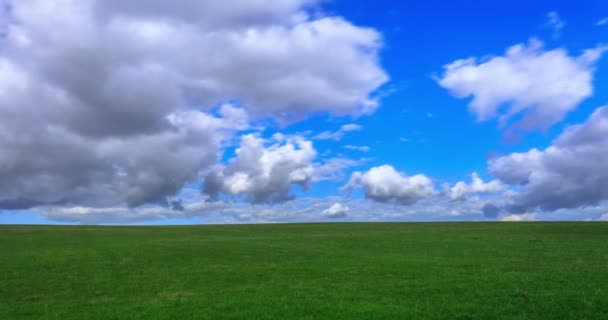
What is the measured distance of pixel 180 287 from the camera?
26.4 metres

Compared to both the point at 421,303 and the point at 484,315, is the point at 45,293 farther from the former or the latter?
the point at 484,315

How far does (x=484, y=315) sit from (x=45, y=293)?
2276 cm

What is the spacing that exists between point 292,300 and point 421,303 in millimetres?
5556

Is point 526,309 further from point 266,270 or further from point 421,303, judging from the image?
point 266,270

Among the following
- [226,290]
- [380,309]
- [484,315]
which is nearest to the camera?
[484,315]

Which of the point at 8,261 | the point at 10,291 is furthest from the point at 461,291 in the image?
the point at 8,261

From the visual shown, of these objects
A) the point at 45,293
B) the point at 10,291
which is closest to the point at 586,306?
the point at 45,293

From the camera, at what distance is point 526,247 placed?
158 feet

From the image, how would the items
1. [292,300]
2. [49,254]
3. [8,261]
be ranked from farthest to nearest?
[49,254] → [8,261] → [292,300]

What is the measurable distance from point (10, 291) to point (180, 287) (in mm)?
9879

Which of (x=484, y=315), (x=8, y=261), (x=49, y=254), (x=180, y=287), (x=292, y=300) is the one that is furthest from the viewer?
(x=49, y=254)

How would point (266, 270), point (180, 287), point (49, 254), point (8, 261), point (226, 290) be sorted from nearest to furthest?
point (226, 290), point (180, 287), point (266, 270), point (8, 261), point (49, 254)

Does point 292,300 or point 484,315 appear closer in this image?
point 484,315

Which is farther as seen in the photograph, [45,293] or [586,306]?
[45,293]
